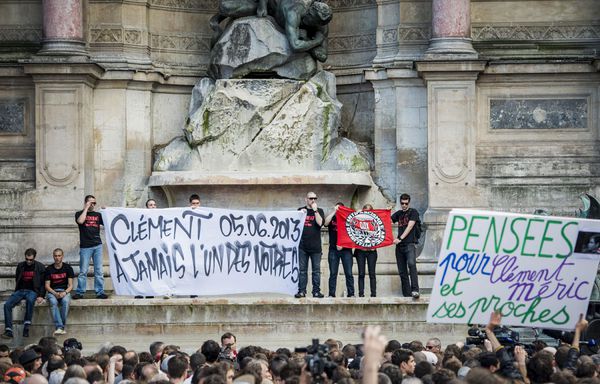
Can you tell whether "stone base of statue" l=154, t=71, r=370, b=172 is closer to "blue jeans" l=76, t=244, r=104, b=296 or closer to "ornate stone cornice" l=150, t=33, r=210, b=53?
"ornate stone cornice" l=150, t=33, r=210, b=53

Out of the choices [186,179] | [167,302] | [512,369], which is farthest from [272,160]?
[512,369]

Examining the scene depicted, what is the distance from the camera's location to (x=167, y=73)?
3005 centimetres

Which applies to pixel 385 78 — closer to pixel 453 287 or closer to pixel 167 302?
pixel 167 302

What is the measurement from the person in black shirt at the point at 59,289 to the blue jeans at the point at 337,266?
4252mm

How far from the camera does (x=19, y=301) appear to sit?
24062mm

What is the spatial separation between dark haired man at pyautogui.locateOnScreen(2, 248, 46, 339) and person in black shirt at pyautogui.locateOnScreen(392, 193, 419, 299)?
226 inches

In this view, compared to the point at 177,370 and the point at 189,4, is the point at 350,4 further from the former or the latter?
the point at 177,370

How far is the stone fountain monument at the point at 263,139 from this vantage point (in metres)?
28.4

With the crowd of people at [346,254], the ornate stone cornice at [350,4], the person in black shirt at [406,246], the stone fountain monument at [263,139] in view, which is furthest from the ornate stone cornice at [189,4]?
the person in black shirt at [406,246]

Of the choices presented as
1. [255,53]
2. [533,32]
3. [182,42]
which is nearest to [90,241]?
[255,53]

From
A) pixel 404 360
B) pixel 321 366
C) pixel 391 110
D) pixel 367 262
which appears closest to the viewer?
pixel 321 366

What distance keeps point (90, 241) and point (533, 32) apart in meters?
9.35

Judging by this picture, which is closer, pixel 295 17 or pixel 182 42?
pixel 295 17

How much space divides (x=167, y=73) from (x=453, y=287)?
15288mm
